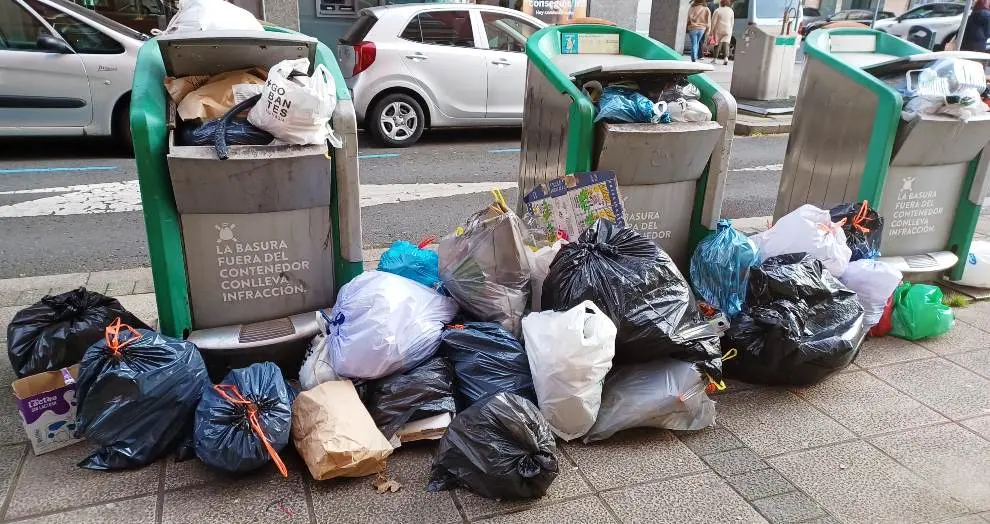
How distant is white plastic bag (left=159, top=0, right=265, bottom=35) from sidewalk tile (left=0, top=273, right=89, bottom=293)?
190 centimetres

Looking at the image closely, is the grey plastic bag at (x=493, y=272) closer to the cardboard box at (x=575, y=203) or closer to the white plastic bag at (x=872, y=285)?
the cardboard box at (x=575, y=203)

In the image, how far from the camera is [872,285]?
12.1 feet

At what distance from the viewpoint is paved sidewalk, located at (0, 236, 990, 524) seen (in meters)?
2.45

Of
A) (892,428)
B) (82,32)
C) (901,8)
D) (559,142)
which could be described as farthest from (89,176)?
(901,8)

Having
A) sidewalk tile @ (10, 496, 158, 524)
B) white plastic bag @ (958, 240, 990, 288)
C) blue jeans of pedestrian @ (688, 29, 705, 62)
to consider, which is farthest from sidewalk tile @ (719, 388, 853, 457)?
blue jeans of pedestrian @ (688, 29, 705, 62)

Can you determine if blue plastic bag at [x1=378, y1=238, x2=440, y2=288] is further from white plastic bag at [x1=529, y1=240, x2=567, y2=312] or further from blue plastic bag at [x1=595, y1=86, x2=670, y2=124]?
blue plastic bag at [x1=595, y1=86, x2=670, y2=124]

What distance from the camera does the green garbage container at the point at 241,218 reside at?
276 cm

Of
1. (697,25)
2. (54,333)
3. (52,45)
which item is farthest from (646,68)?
(697,25)

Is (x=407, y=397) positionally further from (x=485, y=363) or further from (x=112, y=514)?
(x=112, y=514)

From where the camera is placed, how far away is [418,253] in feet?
11.7

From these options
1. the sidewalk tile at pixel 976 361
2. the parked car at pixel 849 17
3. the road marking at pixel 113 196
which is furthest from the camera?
the parked car at pixel 849 17

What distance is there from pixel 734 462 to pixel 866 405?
870 mm

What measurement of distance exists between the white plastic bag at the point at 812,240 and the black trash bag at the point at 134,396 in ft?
8.97

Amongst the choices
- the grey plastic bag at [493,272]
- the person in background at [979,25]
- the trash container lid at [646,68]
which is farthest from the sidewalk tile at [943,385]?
the person in background at [979,25]
